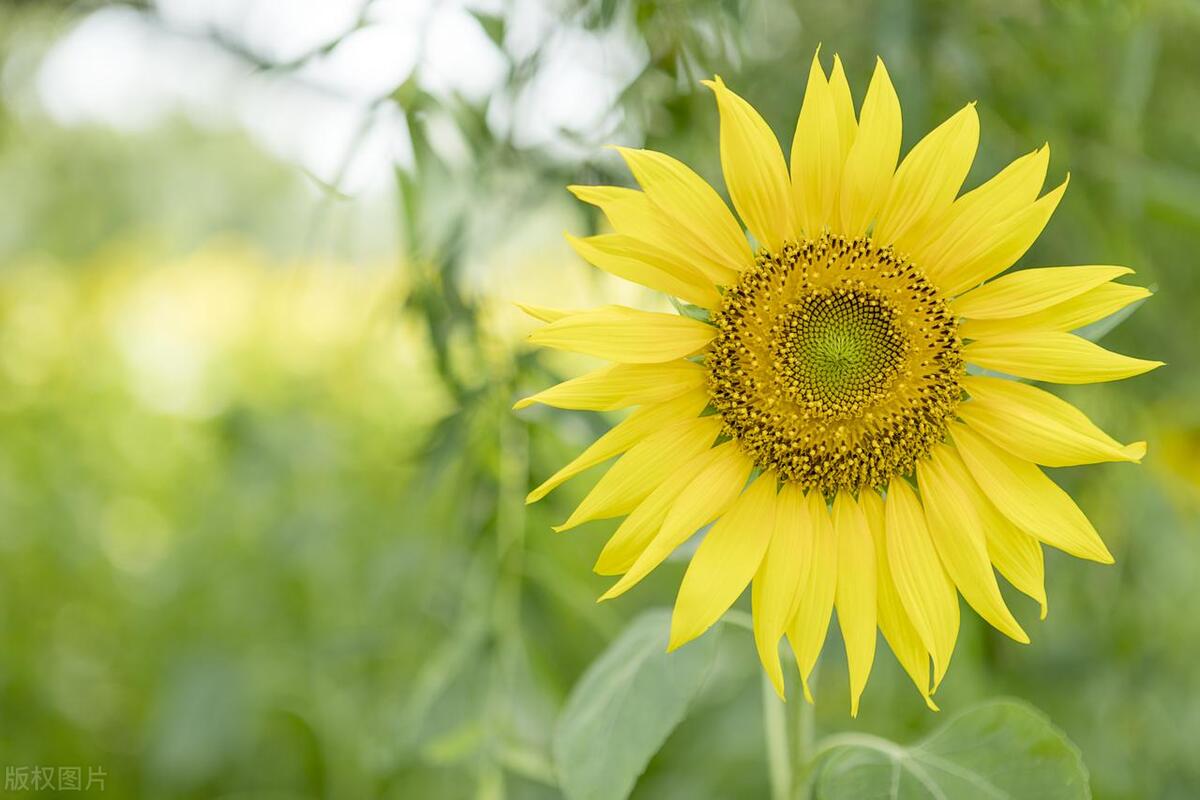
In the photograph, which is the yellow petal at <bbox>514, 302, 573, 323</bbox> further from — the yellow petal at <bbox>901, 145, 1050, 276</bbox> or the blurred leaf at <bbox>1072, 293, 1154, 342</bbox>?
the blurred leaf at <bbox>1072, 293, 1154, 342</bbox>

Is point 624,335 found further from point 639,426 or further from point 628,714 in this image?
point 628,714

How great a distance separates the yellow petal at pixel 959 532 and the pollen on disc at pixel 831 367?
17 mm

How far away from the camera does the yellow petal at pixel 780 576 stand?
646 millimetres

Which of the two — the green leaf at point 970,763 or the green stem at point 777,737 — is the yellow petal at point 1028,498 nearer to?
the green leaf at point 970,763

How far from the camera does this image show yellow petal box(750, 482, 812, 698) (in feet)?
2.12

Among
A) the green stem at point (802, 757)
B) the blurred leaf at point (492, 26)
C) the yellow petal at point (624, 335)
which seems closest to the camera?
the yellow petal at point (624, 335)

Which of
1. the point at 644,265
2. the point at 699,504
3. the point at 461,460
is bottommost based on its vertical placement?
the point at 461,460

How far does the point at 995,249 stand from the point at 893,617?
238 millimetres

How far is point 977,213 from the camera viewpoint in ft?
2.16

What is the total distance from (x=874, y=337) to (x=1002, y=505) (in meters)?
0.15

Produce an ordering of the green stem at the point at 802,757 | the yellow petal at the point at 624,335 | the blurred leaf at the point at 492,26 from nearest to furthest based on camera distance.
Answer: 1. the yellow petal at the point at 624,335
2. the green stem at the point at 802,757
3. the blurred leaf at the point at 492,26

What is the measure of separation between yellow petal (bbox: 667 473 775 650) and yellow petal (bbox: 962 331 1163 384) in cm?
16

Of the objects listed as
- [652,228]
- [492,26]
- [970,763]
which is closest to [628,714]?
[970,763]

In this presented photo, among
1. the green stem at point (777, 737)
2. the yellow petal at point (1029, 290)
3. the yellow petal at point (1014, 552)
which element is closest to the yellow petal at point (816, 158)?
the yellow petal at point (1029, 290)
